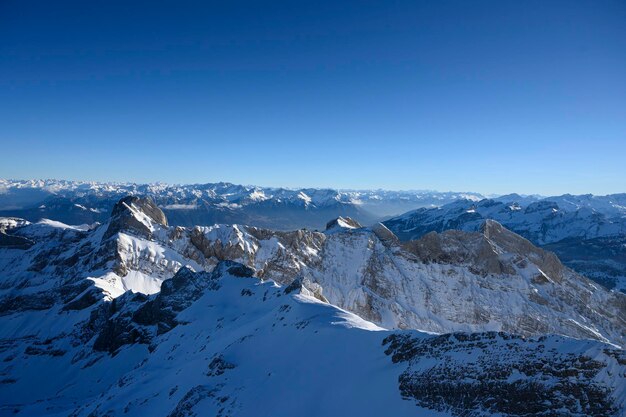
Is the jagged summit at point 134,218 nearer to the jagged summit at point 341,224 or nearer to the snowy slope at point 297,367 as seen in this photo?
the snowy slope at point 297,367

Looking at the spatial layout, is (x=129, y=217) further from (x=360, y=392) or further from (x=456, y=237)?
(x=360, y=392)

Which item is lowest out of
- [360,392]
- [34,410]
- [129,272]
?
[34,410]

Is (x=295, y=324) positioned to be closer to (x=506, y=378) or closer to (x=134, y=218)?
(x=506, y=378)

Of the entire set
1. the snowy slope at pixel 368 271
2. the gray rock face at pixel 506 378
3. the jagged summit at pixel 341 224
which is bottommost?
the snowy slope at pixel 368 271

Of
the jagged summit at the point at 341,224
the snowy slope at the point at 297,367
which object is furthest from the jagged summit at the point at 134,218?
the jagged summit at the point at 341,224

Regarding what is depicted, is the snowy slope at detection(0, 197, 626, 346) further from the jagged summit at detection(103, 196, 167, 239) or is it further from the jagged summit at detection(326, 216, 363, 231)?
the jagged summit at detection(326, 216, 363, 231)

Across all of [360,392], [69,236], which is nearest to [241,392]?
[360,392]

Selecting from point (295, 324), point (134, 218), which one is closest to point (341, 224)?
point (134, 218)

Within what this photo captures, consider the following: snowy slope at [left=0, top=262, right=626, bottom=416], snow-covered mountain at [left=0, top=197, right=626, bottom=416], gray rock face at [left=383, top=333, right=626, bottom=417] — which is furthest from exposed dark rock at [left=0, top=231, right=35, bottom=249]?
gray rock face at [left=383, top=333, right=626, bottom=417]
